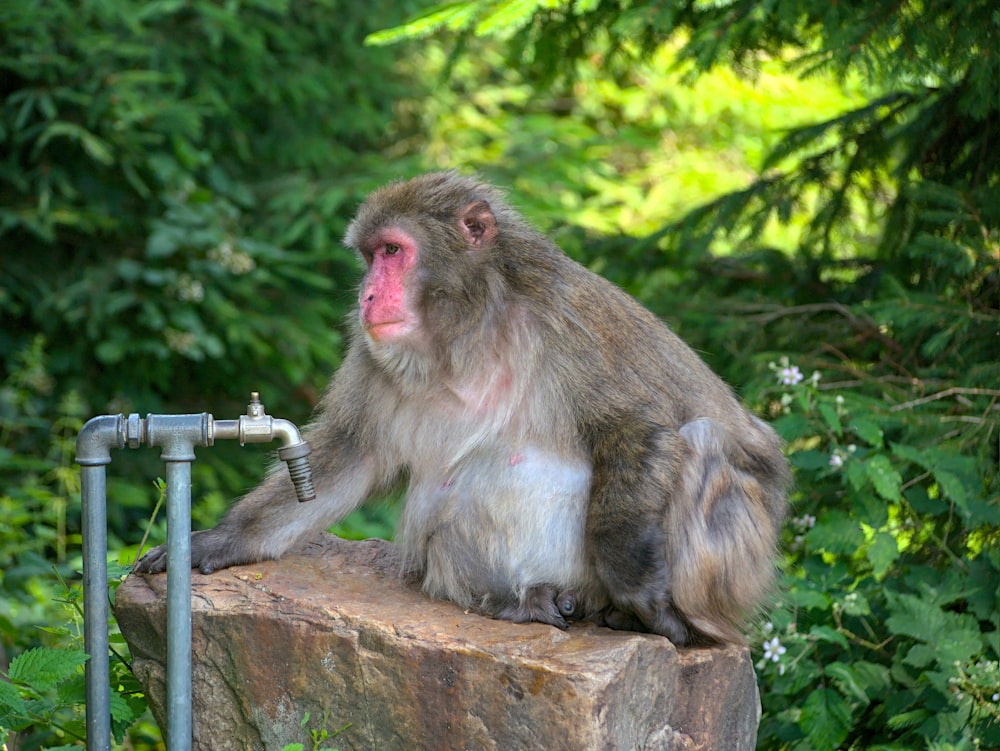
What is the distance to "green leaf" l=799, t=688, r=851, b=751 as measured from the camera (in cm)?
402

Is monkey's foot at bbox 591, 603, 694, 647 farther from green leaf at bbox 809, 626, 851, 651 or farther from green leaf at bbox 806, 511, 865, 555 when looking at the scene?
green leaf at bbox 806, 511, 865, 555

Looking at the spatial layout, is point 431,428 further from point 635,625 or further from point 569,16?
point 569,16

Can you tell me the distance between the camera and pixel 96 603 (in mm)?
3340

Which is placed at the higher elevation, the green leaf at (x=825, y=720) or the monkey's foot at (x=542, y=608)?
the monkey's foot at (x=542, y=608)

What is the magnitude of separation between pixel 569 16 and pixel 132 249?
3.19 metres

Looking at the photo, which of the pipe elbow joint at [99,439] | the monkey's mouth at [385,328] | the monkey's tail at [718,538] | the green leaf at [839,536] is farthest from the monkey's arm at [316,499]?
the green leaf at [839,536]

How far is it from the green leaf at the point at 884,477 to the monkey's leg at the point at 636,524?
46.6 inches

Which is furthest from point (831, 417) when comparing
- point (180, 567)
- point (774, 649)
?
point (180, 567)

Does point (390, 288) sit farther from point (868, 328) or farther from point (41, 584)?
point (41, 584)

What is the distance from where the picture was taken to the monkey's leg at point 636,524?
11.1ft

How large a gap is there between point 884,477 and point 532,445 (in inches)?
59.0

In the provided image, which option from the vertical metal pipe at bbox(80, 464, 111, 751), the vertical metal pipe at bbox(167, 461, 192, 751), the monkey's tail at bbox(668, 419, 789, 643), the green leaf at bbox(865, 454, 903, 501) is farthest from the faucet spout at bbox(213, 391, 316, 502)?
the green leaf at bbox(865, 454, 903, 501)

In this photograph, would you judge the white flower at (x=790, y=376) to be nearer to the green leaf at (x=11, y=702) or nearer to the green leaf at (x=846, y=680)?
the green leaf at (x=846, y=680)

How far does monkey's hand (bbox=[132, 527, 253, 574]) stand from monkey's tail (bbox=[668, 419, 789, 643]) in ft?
4.61
